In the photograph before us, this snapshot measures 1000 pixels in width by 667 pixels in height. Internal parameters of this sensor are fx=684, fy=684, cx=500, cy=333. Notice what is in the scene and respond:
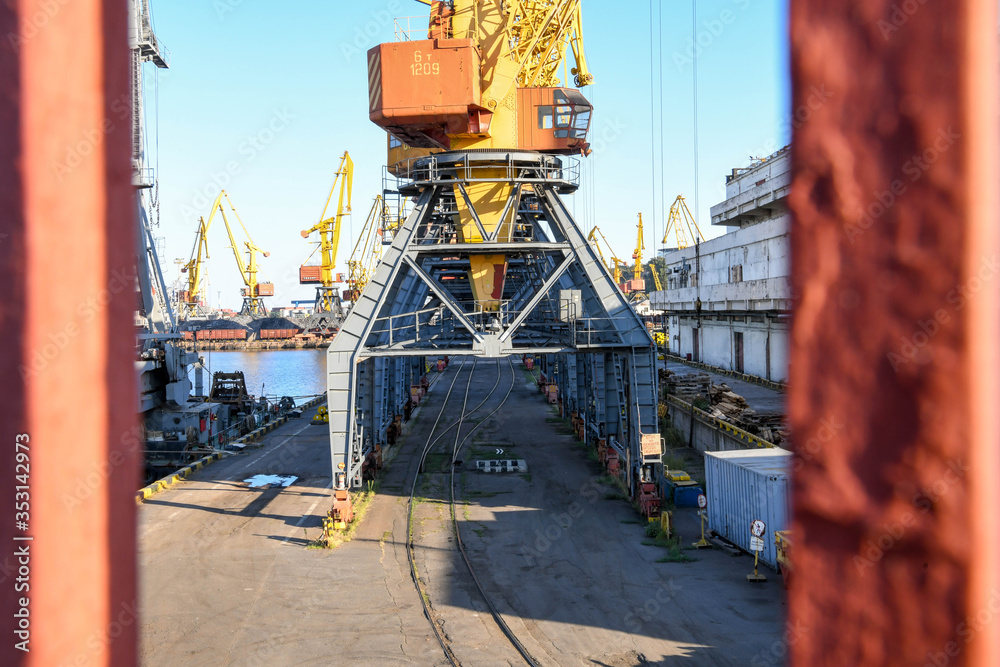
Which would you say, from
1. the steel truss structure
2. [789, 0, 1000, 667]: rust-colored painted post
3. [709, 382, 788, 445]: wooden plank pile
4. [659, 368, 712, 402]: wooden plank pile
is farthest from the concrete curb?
[659, 368, 712, 402]: wooden plank pile

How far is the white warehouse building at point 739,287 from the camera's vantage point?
3812 centimetres

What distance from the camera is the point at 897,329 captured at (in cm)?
105

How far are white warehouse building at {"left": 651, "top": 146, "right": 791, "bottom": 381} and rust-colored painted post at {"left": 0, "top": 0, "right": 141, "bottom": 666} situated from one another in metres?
31.1

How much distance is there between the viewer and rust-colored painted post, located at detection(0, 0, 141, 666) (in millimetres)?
1195

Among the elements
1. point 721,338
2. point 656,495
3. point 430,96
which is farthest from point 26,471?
point 721,338

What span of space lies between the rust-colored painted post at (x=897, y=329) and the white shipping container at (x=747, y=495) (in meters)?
14.9

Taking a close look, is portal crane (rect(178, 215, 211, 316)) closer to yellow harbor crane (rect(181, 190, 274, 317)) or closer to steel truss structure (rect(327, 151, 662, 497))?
yellow harbor crane (rect(181, 190, 274, 317))

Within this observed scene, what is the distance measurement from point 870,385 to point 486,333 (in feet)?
63.7

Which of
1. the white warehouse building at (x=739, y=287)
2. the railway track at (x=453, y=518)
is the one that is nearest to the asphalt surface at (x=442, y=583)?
the railway track at (x=453, y=518)

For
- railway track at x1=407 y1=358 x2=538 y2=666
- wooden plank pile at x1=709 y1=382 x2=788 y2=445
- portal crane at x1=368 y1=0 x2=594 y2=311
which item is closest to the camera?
railway track at x1=407 y1=358 x2=538 y2=666

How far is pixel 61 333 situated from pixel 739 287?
41.9 metres

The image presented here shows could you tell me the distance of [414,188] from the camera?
73.3 feet

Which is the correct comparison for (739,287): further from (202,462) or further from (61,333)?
(61,333)

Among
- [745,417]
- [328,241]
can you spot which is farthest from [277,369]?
[745,417]
